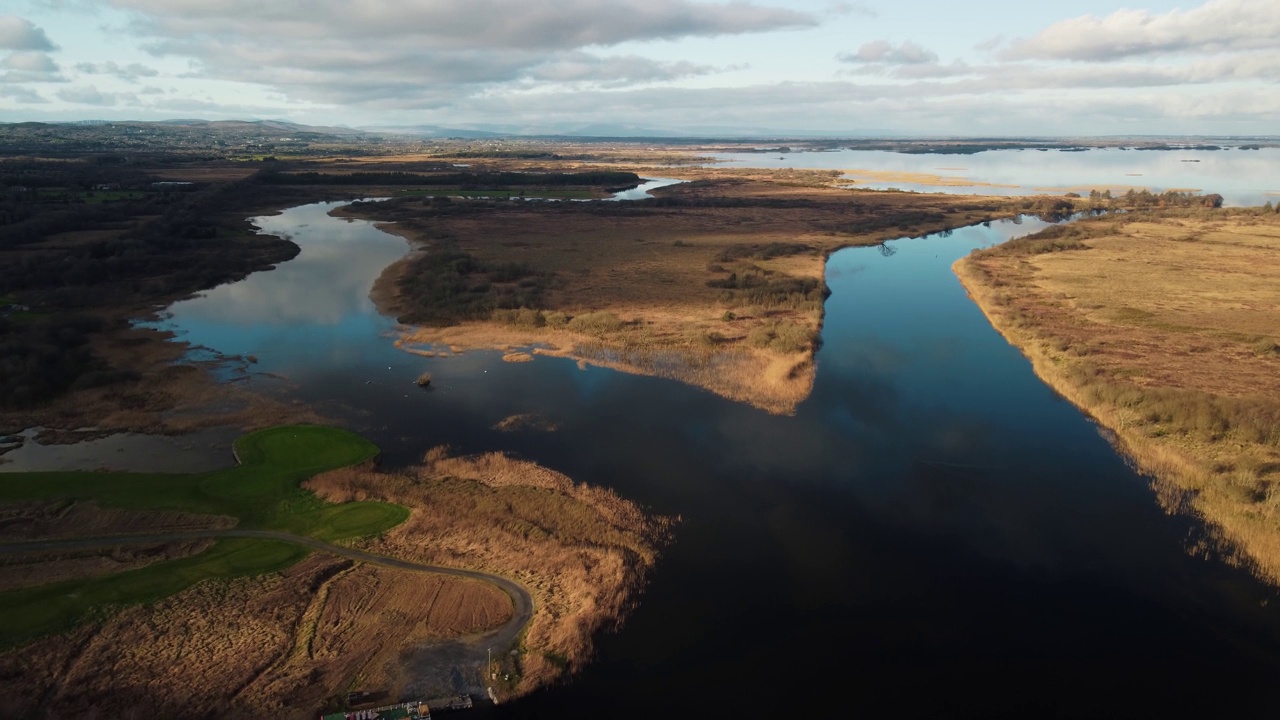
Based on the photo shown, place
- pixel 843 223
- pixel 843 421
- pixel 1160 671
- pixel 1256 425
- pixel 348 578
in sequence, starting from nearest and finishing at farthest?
1. pixel 1160 671
2. pixel 348 578
3. pixel 1256 425
4. pixel 843 421
5. pixel 843 223

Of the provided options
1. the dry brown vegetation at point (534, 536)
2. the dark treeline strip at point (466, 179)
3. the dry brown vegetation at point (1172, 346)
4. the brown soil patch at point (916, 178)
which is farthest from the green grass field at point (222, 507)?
the brown soil patch at point (916, 178)

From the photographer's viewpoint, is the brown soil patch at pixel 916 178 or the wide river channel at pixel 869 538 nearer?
the wide river channel at pixel 869 538

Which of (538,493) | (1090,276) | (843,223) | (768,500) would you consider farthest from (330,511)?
(843,223)

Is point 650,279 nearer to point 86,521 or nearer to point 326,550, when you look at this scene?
point 326,550

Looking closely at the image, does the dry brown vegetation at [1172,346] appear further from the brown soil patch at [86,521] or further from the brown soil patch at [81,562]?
the brown soil patch at [86,521]

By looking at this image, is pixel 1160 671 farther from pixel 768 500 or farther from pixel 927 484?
pixel 768 500

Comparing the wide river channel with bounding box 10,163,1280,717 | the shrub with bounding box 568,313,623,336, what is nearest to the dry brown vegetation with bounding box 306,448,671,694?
the wide river channel with bounding box 10,163,1280,717
